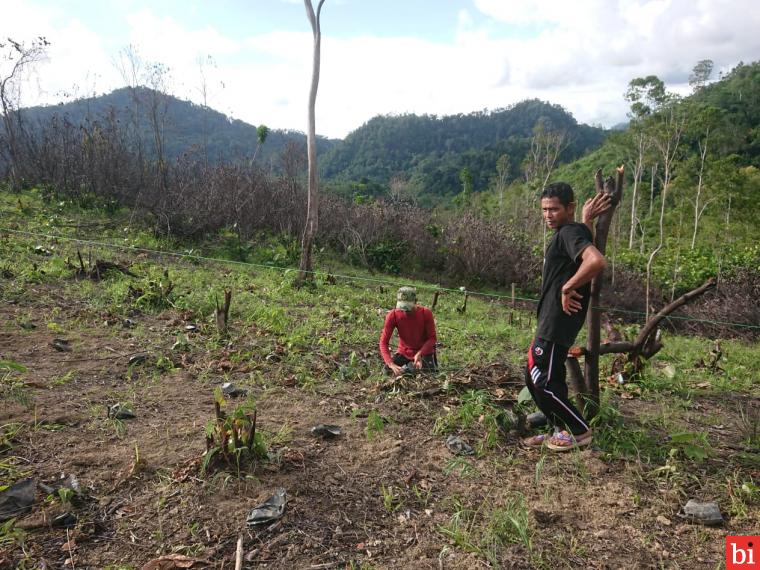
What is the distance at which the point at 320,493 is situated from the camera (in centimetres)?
239

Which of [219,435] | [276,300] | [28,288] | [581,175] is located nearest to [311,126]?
[276,300]

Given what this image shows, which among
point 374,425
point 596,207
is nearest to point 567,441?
point 374,425

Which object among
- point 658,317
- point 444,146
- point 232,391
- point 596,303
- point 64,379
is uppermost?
point 444,146

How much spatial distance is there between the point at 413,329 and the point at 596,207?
1.79 metres

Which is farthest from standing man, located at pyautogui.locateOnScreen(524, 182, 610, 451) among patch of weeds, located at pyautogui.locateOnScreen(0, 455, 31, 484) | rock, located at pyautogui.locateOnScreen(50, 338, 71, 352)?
rock, located at pyautogui.locateOnScreen(50, 338, 71, 352)

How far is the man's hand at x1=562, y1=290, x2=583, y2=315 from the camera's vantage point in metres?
2.54

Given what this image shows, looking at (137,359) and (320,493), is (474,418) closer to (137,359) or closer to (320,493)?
(320,493)

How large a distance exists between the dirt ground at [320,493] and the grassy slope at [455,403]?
0.05 ft

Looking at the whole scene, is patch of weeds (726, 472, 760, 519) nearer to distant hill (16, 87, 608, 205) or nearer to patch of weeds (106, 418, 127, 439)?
patch of weeds (106, 418, 127, 439)

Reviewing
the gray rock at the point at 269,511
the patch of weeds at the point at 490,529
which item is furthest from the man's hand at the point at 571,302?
the gray rock at the point at 269,511

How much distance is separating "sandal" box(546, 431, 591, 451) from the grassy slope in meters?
0.08

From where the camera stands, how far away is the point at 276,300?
698 cm

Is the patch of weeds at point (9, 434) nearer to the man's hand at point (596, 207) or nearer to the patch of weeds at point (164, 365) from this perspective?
the patch of weeds at point (164, 365)

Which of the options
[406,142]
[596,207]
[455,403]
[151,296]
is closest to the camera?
[596,207]
